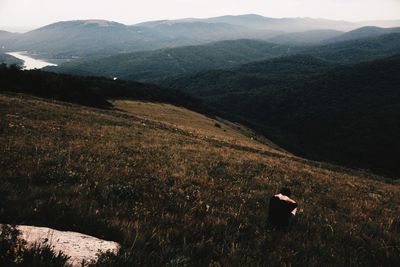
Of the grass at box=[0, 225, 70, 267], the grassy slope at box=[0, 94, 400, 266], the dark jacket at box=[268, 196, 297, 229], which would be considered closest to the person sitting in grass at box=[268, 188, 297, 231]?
the dark jacket at box=[268, 196, 297, 229]

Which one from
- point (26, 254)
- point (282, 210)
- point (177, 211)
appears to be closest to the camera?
point (26, 254)

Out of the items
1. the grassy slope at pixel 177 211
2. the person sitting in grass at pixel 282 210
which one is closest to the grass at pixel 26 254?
the grassy slope at pixel 177 211

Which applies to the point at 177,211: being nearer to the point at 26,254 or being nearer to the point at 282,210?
the point at 282,210

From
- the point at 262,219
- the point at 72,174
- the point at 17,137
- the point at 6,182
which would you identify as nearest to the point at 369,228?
the point at 262,219

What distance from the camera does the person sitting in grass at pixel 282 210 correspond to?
20.6 feet

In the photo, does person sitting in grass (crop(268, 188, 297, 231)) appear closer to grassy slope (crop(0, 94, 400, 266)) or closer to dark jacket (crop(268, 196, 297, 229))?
dark jacket (crop(268, 196, 297, 229))

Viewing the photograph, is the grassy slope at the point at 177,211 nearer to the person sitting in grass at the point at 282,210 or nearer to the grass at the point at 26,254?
the person sitting in grass at the point at 282,210

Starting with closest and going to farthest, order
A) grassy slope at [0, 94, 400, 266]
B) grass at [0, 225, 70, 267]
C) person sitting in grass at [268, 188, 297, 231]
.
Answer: grass at [0, 225, 70, 267]
grassy slope at [0, 94, 400, 266]
person sitting in grass at [268, 188, 297, 231]

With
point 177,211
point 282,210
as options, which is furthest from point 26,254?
point 282,210

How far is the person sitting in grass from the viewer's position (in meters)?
6.28

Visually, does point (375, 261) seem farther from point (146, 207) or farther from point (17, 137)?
point (17, 137)

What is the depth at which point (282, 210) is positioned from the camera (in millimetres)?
6543

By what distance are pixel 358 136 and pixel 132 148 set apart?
559 ft

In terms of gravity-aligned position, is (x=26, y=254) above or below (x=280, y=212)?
above
